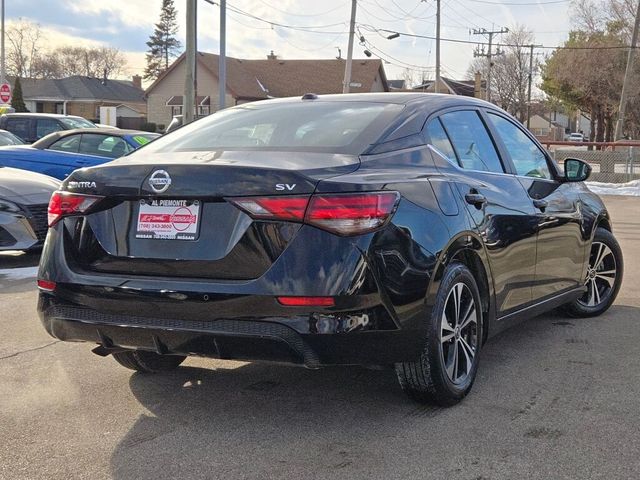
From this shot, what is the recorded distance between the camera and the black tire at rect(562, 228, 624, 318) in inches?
235

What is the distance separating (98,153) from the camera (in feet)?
39.0

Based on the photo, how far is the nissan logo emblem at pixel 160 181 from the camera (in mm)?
3316

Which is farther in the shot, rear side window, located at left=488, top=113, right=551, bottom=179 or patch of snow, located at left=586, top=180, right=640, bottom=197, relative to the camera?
patch of snow, located at left=586, top=180, right=640, bottom=197

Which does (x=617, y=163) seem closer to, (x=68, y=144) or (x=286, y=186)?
(x=68, y=144)

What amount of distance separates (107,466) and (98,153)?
9.39m

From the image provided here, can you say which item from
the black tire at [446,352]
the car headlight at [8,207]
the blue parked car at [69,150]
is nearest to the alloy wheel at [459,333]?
the black tire at [446,352]

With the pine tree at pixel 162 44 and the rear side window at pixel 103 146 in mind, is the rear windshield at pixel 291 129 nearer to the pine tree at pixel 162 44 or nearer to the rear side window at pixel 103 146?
the rear side window at pixel 103 146

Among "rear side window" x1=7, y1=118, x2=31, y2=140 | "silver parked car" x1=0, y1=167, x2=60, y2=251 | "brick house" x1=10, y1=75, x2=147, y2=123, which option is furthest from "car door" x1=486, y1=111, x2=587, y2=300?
"brick house" x1=10, y1=75, x2=147, y2=123

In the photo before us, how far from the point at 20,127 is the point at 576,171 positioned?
1455 centimetres

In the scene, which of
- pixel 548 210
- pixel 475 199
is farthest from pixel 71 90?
pixel 475 199

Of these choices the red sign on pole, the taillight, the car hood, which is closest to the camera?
the taillight

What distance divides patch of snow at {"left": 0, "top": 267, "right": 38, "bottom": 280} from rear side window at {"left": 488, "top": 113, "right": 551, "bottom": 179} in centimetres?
479

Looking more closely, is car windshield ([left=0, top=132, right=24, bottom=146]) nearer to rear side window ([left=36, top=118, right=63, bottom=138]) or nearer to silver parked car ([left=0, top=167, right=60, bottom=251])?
rear side window ([left=36, top=118, right=63, bottom=138])

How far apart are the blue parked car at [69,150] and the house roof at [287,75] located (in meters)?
38.9
